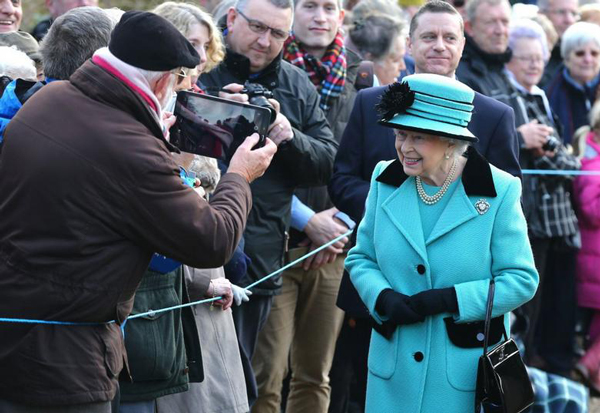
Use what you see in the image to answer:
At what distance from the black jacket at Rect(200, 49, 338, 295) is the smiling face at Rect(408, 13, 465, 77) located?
0.64 m

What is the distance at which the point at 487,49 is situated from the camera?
7.35 m

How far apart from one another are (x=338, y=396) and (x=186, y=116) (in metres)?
2.90

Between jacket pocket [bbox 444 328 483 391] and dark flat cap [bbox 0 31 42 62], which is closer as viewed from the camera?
jacket pocket [bbox 444 328 483 391]

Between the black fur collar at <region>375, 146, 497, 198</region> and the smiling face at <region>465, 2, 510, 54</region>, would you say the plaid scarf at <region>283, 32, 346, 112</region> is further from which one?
the black fur collar at <region>375, 146, 497, 198</region>

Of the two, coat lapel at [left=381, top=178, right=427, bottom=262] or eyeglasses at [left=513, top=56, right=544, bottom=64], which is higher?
coat lapel at [left=381, top=178, right=427, bottom=262]

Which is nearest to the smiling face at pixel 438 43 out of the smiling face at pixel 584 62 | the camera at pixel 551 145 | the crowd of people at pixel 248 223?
the crowd of people at pixel 248 223

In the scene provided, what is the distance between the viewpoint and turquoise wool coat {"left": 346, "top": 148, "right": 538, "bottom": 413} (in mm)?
4000

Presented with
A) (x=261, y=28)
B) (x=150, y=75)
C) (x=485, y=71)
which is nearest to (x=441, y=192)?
(x=150, y=75)

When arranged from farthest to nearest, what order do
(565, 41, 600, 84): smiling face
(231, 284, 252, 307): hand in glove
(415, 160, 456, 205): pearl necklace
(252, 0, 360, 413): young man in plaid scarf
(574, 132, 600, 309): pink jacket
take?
(565, 41, 600, 84): smiling face → (574, 132, 600, 309): pink jacket → (252, 0, 360, 413): young man in plaid scarf → (231, 284, 252, 307): hand in glove → (415, 160, 456, 205): pearl necklace

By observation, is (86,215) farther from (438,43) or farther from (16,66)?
(438,43)

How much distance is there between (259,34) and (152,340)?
204 centimetres

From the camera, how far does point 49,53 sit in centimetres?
413

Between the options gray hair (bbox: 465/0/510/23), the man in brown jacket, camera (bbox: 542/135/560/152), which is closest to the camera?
the man in brown jacket

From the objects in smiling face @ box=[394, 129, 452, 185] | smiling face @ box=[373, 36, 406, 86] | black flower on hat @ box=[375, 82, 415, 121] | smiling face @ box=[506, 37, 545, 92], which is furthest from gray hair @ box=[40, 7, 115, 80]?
smiling face @ box=[506, 37, 545, 92]
